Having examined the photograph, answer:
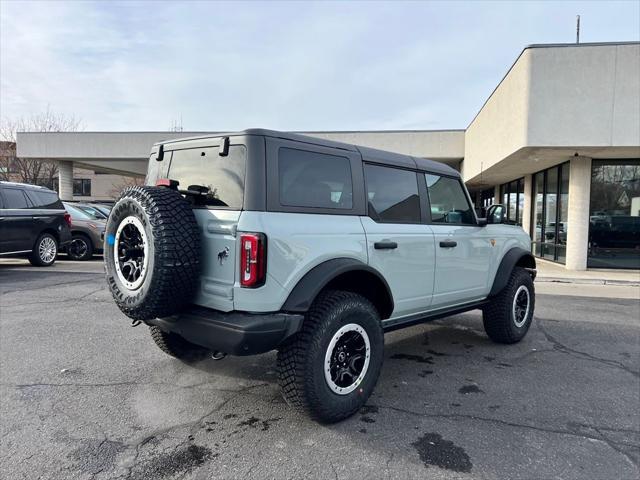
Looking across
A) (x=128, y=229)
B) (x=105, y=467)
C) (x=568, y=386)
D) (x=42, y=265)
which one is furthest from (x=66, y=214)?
(x=568, y=386)

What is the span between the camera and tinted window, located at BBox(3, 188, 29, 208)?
31.7ft

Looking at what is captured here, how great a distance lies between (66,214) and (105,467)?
9887mm

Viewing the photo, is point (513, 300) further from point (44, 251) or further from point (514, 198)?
point (514, 198)

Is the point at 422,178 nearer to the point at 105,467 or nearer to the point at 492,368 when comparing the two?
the point at 492,368

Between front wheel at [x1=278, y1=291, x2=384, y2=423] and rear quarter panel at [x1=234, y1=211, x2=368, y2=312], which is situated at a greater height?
rear quarter panel at [x1=234, y1=211, x2=368, y2=312]

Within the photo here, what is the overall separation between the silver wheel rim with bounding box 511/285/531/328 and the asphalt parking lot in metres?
0.30

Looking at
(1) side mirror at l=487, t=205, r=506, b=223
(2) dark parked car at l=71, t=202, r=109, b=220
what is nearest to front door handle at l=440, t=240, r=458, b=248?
(1) side mirror at l=487, t=205, r=506, b=223

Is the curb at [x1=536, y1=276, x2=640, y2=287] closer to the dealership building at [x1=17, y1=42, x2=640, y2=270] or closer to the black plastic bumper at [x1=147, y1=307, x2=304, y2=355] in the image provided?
the dealership building at [x1=17, y1=42, x2=640, y2=270]

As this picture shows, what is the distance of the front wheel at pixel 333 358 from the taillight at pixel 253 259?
20.1 inches

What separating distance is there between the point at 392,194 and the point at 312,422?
1.96 meters

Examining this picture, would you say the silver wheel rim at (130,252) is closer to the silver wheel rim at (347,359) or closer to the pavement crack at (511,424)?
the silver wheel rim at (347,359)

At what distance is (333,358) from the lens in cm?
323

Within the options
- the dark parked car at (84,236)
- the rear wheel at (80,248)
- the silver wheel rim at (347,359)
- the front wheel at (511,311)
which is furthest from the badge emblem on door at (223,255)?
the rear wheel at (80,248)

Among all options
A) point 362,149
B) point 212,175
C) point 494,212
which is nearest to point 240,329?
point 212,175
